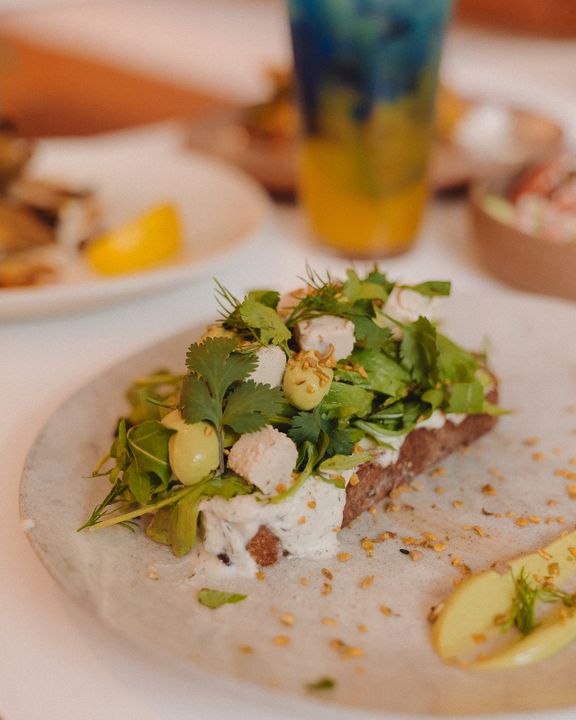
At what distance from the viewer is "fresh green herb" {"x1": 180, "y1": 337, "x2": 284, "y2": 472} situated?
2.83ft

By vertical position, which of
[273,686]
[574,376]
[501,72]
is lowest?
[501,72]

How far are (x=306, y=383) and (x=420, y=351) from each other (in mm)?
183

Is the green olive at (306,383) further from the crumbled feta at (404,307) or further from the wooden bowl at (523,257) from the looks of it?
the wooden bowl at (523,257)

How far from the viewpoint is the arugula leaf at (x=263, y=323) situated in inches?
36.1

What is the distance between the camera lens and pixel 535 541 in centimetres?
91

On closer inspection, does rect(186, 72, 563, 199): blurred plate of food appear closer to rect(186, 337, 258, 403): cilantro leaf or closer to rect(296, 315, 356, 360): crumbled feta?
rect(296, 315, 356, 360): crumbled feta

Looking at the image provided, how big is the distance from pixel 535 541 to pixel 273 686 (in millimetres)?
359

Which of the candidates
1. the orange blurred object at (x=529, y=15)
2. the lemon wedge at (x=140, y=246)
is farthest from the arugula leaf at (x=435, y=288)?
the orange blurred object at (x=529, y=15)

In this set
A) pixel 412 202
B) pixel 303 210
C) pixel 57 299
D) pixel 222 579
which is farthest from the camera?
pixel 303 210

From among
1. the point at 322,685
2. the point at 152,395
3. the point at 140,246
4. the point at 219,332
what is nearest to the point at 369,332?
the point at 219,332

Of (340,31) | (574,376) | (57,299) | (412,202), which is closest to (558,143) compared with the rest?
(412,202)

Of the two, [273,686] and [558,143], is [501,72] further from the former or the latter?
[273,686]

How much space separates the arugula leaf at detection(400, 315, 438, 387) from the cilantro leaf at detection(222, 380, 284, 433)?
19cm

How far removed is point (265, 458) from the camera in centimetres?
83
